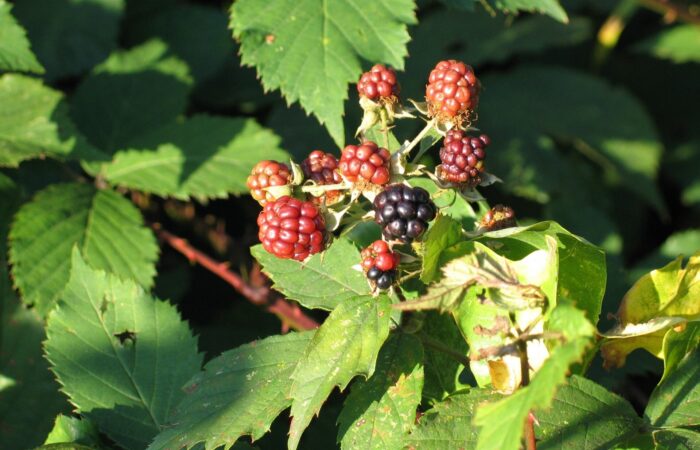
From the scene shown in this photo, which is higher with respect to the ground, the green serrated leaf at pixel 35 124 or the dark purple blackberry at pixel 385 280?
the dark purple blackberry at pixel 385 280

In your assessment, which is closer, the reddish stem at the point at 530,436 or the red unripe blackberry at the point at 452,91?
the reddish stem at the point at 530,436

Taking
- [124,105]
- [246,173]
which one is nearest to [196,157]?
[246,173]

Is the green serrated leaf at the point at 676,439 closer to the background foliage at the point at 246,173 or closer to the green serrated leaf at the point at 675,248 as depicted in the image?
the background foliage at the point at 246,173

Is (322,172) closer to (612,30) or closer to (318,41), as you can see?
(318,41)

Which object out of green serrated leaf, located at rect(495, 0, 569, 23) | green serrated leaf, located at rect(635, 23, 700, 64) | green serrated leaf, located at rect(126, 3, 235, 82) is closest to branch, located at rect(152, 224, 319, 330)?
green serrated leaf, located at rect(126, 3, 235, 82)

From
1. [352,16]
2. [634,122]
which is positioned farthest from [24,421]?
[634,122]

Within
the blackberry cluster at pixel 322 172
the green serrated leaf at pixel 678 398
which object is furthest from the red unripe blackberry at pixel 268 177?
the green serrated leaf at pixel 678 398
